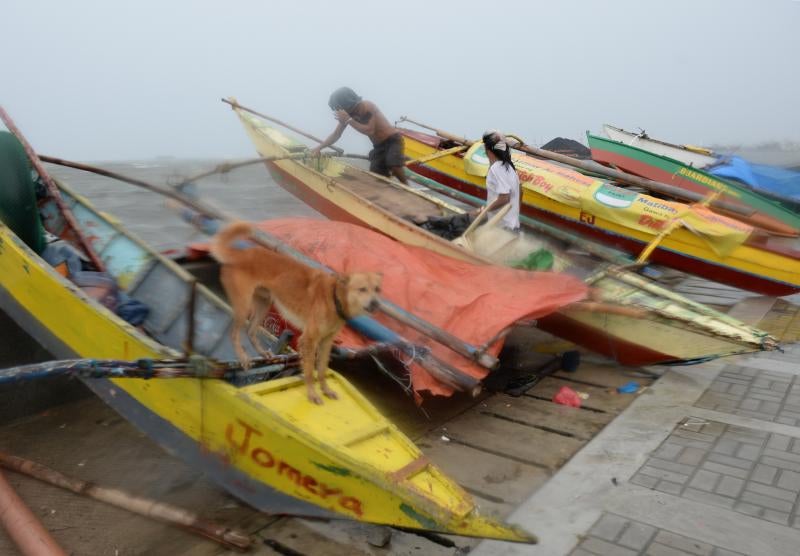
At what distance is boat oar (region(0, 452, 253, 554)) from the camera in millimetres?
3486

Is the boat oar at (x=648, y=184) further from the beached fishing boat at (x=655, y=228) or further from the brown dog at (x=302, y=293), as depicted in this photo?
the brown dog at (x=302, y=293)

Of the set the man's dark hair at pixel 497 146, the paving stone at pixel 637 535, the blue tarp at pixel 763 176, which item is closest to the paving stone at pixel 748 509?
the paving stone at pixel 637 535

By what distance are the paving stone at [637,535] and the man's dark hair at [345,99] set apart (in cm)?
626

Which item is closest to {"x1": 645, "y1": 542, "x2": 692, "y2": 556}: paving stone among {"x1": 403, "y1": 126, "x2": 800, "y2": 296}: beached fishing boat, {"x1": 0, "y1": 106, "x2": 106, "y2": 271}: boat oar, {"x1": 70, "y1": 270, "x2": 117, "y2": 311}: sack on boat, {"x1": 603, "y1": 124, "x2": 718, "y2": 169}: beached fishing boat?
{"x1": 70, "y1": 270, "x2": 117, "y2": 311}: sack on boat

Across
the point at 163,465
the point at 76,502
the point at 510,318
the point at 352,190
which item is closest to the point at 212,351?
the point at 163,465

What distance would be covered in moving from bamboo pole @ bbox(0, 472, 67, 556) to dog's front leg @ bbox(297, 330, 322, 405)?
137 cm

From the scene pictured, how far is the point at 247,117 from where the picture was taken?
34.2ft

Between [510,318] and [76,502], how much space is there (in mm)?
3027

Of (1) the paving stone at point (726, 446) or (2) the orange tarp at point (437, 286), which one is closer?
(1) the paving stone at point (726, 446)

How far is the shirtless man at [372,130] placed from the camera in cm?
855

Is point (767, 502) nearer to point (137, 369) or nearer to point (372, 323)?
point (372, 323)

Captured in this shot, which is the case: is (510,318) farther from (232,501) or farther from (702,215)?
(702,215)

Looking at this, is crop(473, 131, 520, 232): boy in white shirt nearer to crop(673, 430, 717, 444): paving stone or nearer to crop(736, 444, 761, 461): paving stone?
crop(673, 430, 717, 444): paving stone

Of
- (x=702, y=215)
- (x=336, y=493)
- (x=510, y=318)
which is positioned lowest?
(x=336, y=493)
